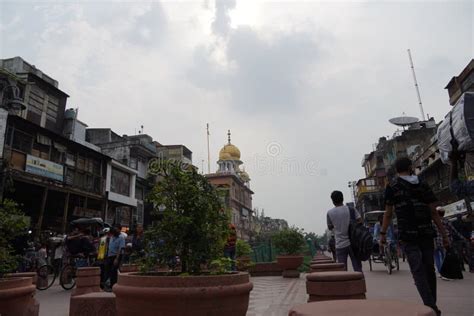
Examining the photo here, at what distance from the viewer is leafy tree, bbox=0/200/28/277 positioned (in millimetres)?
3840

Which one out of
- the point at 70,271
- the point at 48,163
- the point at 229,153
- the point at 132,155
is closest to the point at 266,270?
the point at 70,271

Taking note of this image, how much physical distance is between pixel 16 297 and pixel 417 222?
4.08 m

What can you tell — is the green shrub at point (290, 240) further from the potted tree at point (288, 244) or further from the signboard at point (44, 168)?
the signboard at point (44, 168)

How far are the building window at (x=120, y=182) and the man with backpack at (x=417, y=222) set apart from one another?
2212 centimetres

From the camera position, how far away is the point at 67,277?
32.1ft

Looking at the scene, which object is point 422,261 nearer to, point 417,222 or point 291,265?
point 417,222

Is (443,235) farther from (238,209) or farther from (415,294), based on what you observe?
(238,209)

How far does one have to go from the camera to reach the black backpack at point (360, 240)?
5.32 m

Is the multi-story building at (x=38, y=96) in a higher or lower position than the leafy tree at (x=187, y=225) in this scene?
higher

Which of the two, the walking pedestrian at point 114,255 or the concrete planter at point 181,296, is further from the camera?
the walking pedestrian at point 114,255

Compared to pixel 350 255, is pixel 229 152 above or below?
Answer: above

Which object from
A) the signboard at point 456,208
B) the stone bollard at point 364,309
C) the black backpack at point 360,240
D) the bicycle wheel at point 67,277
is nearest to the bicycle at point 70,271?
the bicycle wheel at point 67,277

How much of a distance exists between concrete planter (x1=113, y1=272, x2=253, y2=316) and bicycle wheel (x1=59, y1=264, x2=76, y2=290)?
8.09m

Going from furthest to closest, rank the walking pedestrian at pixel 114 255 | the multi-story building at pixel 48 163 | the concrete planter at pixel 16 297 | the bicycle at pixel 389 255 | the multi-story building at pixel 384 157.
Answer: the multi-story building at pixel 384 157
the multi-story building at pixel 48 163
the bicycle at pixel 389 255
the walking pedestrian at pixel 114 255
the concrete planter at pixel 16 297
